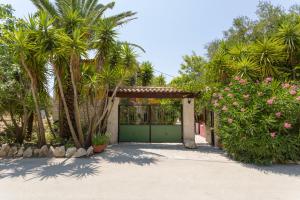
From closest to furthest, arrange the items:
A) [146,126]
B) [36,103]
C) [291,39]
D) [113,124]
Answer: [36,103] < [291,39] < [113,124] < [146,126]

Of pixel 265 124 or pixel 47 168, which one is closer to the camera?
pixel 47 168

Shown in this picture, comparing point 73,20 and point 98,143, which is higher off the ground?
point 73,20

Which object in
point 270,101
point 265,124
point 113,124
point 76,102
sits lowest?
point 113,124

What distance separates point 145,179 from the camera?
6.15 meters

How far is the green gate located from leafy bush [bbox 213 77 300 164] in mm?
5095

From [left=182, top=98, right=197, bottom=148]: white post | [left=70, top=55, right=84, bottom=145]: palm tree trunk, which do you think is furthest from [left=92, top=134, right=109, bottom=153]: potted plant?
[left=182, top=98, right=197, bottom=148]: white post

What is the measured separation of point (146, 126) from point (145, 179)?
7128 mm

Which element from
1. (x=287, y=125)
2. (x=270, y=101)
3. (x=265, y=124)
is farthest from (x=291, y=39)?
(x=265, y=124)

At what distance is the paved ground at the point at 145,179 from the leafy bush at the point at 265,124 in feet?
1.84

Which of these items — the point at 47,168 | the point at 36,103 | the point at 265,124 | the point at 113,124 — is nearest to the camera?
the point at 47,168

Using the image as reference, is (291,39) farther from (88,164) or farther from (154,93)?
(88,164)

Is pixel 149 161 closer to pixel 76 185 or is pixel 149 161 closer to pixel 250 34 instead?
pixel 76 185

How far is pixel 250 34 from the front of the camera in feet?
55.9

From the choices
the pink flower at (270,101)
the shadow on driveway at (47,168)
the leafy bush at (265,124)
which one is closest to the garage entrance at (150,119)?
the leafy bush at (265,124)
